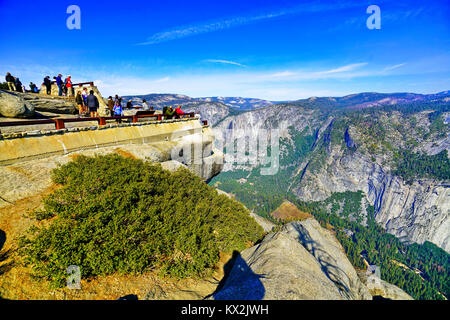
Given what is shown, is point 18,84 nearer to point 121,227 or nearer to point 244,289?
point 121,227

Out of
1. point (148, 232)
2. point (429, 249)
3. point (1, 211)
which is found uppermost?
point (1, 211)

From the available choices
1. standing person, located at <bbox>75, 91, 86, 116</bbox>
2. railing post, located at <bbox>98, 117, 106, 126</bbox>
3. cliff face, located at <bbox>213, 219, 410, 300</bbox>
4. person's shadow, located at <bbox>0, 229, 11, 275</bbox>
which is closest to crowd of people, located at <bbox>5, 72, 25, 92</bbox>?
standing person, located at <bbox>75, 91, 86, 116</bbox>

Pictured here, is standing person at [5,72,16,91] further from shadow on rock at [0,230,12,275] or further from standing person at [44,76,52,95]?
shadow on rock at [0,230,12,275]

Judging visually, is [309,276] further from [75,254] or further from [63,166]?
[63,166]

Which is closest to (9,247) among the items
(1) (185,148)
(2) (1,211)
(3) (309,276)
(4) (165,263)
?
(2) (1,211)

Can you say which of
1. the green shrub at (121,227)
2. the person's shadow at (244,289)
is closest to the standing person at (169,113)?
the green shrub at (121,227)

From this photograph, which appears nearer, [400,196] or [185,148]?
[185,148]

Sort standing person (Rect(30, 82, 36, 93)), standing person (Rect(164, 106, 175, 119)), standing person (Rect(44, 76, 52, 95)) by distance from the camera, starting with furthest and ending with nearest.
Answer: standing person (Rect(30, 82, 36, 93)), standing person (Rect(44, 76, 52, 95)), standing person (Rect(164, 106, 175, 119))

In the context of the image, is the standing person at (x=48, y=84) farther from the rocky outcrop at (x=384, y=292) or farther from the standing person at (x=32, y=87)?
the rocky outcrop at (x=384, y=292)
